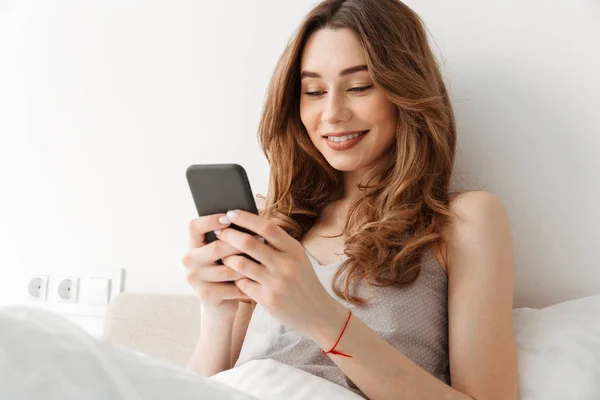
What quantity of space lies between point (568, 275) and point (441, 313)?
1.11 feet

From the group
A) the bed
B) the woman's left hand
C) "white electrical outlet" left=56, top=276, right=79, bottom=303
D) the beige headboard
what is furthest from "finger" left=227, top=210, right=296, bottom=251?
"white electrical outlet" left=56, top=276, right=79, bottom=303

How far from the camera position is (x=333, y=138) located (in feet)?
4.36

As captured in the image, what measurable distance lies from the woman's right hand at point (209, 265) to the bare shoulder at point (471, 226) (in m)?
0.38

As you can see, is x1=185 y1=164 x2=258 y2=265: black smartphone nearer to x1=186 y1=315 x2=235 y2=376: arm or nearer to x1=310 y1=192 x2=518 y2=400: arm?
x1=310 y1=192 x2=518 y2=400: arm

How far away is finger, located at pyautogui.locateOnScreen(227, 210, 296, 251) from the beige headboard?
78 cm

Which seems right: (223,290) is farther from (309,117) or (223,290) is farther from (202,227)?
(309,117)

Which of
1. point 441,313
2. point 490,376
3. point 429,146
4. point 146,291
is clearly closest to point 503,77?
point 429,146

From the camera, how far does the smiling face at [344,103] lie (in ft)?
4.19

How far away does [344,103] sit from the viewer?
1291mm

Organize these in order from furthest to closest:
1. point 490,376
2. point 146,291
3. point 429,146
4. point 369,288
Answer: point 146,291 → point 429,146 → point 369,288 → point 490,376

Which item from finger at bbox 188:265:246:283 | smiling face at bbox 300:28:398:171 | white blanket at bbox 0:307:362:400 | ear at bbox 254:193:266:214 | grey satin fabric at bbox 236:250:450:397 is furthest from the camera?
ear at bbox 254:193:266:214

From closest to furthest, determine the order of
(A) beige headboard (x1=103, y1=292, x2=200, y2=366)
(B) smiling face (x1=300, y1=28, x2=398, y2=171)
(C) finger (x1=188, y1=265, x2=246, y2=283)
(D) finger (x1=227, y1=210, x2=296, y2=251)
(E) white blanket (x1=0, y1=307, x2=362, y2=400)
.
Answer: (E) white blanket (x1=0, y1=307, x2=362, y2=400) < (D) finger (x1=227, y1=210, x2=296, y2=251) < (C) finger (x1=188, y1=265, x2=246, y2=283) < (B) smiling face (x1=300, y1=28, x2=398, y2=171) < (A) beige headboard (x1=103, y1=292, x2=200, y2=366)

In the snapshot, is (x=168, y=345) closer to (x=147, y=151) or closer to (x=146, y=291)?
(x=146, y=291)

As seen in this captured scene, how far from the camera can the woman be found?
984 millimetres
